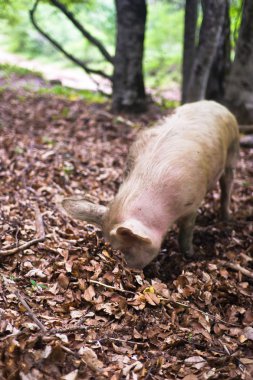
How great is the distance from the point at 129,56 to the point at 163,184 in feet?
18.5

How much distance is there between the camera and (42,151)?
6742mm

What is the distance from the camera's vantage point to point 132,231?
10.7ft

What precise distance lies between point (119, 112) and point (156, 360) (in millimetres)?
6976

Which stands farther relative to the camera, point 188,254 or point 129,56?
point 129,56

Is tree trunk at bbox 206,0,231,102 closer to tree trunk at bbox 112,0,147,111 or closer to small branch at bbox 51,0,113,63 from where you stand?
tree trunk at bbox 112,0,147,111

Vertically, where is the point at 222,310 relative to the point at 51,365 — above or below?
below

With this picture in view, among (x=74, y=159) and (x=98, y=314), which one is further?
(x=74, y=159)

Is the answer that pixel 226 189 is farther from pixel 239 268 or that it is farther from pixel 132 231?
pixel 132 231

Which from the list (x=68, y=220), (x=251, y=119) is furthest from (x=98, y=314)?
(x=251, y=119)

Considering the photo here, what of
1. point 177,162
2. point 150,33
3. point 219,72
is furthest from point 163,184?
point 150,33

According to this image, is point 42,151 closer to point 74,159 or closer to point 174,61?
point 74,159

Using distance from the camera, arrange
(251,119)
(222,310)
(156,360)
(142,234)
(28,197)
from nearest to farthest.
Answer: (156,360) < (142,234) < (222,310) < (28,197) < (251,119)

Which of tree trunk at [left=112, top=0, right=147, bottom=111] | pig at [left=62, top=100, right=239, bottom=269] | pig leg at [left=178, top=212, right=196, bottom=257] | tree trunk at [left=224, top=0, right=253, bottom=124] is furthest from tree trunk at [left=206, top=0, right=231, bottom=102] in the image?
pig leg at [left=178, top=212, right=196, bottom=257]

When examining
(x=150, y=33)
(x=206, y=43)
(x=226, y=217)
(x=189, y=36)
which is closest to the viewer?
(x=226, y=217)
